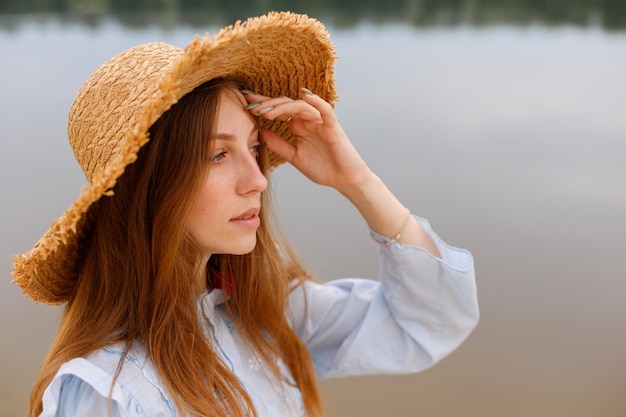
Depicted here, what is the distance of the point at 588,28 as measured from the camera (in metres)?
4.67

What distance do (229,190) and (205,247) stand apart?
110mm

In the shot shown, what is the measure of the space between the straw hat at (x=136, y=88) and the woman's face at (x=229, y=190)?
0.23 feet

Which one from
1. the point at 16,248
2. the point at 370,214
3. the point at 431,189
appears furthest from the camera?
the point at 431,189

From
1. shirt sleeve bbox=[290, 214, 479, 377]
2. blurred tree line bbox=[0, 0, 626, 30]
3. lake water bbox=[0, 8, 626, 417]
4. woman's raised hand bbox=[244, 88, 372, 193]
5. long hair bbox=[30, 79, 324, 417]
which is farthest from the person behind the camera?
blurred tree line bbox=[0, 0, 626, 30]

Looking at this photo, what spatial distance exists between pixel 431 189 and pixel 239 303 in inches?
70.0

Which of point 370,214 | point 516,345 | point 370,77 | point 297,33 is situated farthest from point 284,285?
point 370,77

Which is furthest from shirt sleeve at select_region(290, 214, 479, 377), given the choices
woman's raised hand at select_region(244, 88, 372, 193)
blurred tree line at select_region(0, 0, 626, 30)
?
blurred tree line at select_region(0, 0, 626, 30)

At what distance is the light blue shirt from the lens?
1.18 meters

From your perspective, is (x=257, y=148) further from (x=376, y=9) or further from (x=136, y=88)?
(x=376, y=9)

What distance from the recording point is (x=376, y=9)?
5.53 meters

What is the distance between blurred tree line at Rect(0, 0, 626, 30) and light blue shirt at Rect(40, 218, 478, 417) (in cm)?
395

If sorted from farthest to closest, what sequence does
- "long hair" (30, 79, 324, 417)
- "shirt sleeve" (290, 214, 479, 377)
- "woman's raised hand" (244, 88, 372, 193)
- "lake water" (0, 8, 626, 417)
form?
"lake water" (0, 8, 626, 417) → "shirt sleeve" (290, 214, 479, 377) → "woman's raised hand" (244, 88, 372, 193) → "long hair" (30, 79, 324, 417)

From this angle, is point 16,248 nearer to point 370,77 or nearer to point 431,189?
point 431,189

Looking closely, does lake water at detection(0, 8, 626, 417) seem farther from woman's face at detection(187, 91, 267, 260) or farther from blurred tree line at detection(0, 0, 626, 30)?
woman's face at detection(187, 91, 267, 260)
